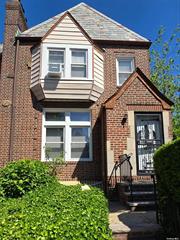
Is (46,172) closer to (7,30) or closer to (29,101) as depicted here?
(29,101)

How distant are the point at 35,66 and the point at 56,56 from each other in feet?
3.64

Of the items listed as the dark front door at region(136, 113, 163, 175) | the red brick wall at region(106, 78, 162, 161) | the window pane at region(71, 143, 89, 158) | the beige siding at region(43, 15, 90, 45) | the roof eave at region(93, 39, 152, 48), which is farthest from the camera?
the roof eave at region(93, 39, 152, 48)

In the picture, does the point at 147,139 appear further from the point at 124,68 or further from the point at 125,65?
the point at 125,65

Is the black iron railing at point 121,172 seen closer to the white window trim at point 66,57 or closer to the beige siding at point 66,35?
the white window trim at point 66,57

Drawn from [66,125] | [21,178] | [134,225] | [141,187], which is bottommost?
[134,225]

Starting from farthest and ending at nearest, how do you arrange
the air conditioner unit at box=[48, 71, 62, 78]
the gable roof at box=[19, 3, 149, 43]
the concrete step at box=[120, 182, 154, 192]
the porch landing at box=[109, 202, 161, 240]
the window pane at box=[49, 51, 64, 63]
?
the gable roof at box=[19, 3, 149, 43], the window pane at box=[49, 51, 64, 63], the air conditioner unit at box=[48, 71, 62, 78], the concrete step at box=[120, 182, 154, 192], the porch landing at box=[109, 202, 161, 240]

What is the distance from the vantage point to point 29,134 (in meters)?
12.0

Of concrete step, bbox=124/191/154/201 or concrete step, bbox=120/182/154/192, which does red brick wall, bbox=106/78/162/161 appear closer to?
concrete step, bbox=120/182/154/192

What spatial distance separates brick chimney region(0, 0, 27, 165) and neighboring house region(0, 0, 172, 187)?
5cm

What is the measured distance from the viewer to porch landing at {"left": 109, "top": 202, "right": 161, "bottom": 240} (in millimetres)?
5547

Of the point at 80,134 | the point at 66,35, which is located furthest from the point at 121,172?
the point at 66,35

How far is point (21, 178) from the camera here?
780cm

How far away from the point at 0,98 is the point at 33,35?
3.68 metres

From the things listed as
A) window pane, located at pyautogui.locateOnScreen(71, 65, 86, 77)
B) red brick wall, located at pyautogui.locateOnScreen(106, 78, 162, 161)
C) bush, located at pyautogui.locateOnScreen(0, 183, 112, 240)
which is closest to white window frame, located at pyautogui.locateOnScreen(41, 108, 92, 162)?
window pane, located at pyautogui.locateOnScreen(71, 65, 86, 77)
